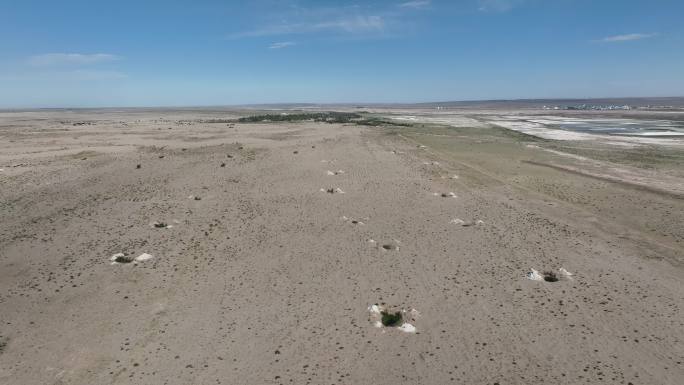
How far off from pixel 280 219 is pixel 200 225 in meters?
4.06

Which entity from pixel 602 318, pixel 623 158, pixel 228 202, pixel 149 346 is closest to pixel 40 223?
pixel 228 202

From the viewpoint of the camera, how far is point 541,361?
40.0ft

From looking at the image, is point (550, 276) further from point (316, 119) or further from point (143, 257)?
point (316, 119)

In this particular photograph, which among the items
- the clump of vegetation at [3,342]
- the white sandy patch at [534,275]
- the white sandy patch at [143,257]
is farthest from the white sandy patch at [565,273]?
the clump of vegetation at [3,342]

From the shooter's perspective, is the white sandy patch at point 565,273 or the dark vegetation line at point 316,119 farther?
the dark vegetation line at point 316,119

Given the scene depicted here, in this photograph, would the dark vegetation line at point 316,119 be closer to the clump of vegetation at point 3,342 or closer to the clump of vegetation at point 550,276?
the clump of vegetation at point 550,276

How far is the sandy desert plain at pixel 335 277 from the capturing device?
1202 centimetres

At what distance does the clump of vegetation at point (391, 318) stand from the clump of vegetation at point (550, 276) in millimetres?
6534

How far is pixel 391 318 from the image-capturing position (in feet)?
46.4

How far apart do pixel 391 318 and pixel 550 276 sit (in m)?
7.21

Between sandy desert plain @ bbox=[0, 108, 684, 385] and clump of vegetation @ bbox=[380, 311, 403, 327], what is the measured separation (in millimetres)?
186

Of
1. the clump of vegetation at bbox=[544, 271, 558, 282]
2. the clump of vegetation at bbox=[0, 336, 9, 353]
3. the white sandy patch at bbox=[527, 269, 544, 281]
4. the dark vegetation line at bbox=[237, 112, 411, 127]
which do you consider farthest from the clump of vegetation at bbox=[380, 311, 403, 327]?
the dark vegetation line at bbox=[237, 112, 411, 127]

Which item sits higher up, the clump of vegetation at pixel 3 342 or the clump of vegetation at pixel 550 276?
the clump of vegetation at pixel 3 342

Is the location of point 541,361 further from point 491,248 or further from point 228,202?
point 228,202
